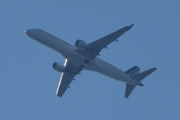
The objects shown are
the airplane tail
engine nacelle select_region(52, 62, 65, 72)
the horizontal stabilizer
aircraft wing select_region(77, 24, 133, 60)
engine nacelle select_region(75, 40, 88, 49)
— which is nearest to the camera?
aircraft wing select_region(77, 24, 133, 60)

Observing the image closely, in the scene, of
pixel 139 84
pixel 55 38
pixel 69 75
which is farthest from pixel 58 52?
pixel 139 84

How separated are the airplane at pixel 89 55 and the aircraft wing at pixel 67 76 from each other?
0.28 meters

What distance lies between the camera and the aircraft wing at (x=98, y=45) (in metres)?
82.2

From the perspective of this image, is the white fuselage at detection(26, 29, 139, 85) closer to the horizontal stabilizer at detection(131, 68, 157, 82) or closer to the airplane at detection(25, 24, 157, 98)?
the airplane at detection(25, 24, 157, 98)

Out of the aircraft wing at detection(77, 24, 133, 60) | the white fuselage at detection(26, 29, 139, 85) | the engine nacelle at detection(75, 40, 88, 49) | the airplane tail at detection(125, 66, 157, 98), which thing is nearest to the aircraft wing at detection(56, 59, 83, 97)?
the white fuselage at detection(26, 29, 139, 85)

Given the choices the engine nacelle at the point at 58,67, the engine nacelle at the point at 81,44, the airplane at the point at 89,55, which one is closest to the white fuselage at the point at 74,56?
the airplane at the point at 89,55

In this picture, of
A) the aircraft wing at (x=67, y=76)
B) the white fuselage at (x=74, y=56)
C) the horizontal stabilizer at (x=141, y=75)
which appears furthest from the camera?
the aircraft wing at (x=67, y=76)

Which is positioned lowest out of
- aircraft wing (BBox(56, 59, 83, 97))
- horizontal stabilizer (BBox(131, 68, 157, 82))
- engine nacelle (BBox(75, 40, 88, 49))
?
aircraft wing (BBox(56, 59, 83, 97))

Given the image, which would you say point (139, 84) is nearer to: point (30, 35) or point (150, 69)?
point (150, 69)

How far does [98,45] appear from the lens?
84.2 m

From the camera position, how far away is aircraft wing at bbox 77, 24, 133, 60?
82.2 meters

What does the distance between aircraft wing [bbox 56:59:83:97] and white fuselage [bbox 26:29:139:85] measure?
4.48 meters

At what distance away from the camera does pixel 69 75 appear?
307 feet

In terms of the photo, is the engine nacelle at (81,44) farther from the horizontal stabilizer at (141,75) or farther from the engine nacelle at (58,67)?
the horizontal stabilizer at (141,75)
